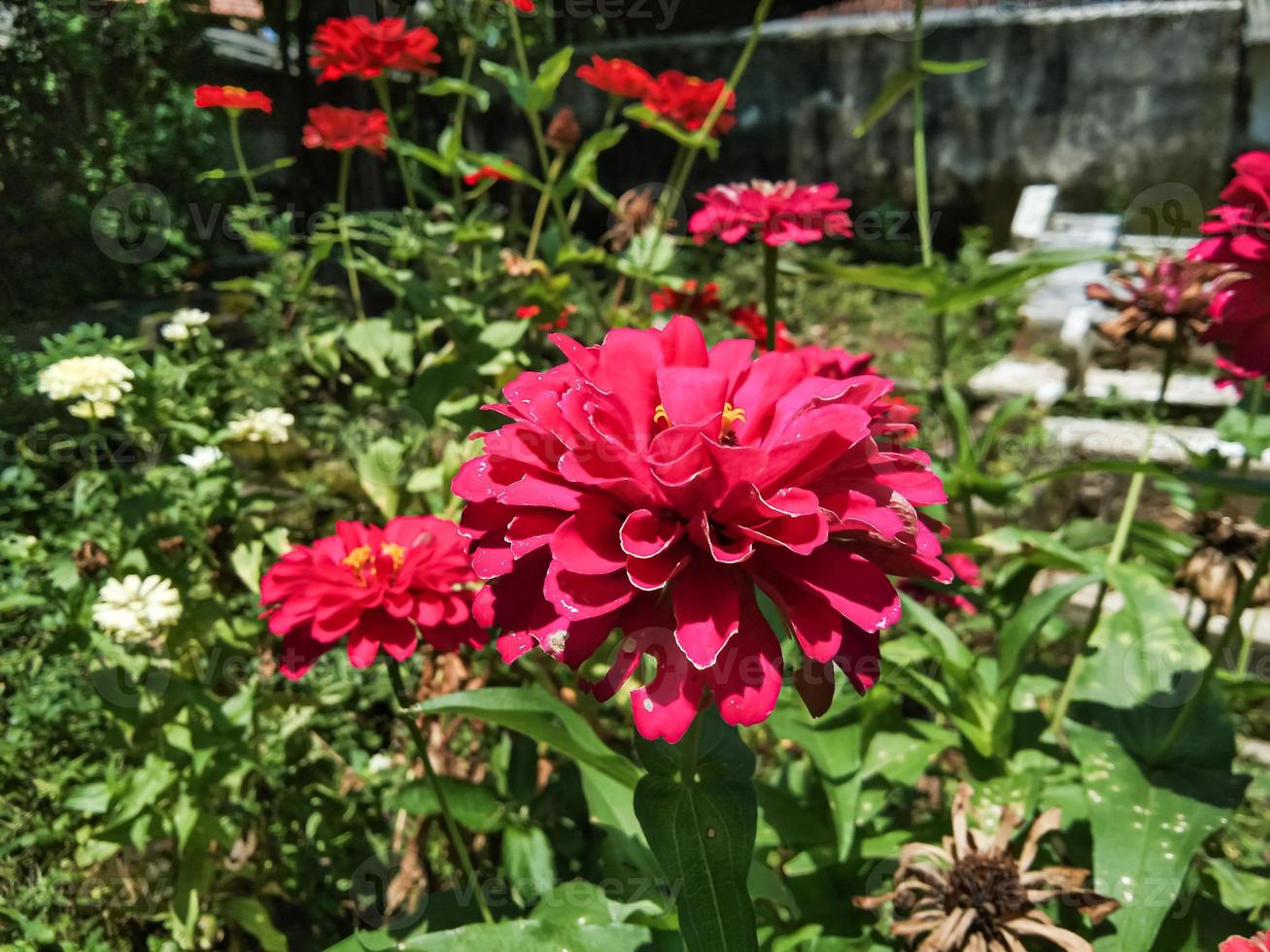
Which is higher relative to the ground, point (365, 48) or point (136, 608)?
point (365, 48)

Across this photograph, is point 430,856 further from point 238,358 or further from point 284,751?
point 238,358

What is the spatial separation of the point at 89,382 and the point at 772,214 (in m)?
1.09

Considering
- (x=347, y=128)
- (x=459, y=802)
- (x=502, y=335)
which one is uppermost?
(x=347, y=128)

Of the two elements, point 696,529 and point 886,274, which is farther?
point 886,274

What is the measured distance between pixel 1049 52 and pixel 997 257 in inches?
57.7

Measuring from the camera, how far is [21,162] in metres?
2.05

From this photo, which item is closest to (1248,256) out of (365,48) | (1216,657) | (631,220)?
(1216,657)

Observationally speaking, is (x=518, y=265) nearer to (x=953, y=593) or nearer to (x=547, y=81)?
(x=547, y=81)

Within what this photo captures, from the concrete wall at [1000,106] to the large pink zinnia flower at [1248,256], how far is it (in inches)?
151

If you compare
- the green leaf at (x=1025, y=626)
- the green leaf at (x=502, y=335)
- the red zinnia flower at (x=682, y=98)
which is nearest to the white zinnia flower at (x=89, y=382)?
the green leaf at (x=502, y=335)

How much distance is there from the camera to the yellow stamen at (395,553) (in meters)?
1.10

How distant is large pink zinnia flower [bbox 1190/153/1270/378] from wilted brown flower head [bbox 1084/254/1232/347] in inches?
19.9

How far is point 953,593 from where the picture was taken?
142 cm

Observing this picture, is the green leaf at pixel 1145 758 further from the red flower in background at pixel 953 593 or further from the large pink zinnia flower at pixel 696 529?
the large pink zinnia flower at pixel 696 529
